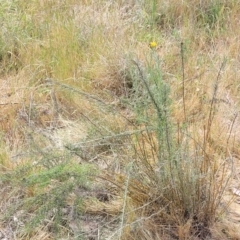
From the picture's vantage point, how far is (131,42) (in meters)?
3.20

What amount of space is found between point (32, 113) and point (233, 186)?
3.65ft

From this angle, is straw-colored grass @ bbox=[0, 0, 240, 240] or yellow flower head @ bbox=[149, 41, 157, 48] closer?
straw-colored grass @ bbox=[0, 0, 240, 240]

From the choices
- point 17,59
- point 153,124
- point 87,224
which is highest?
point 153,124

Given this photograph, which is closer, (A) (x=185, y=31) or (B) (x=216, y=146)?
(B) (x=216, y=146)

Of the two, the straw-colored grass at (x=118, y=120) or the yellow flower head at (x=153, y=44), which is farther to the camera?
the yellow flower head at (x=153, y=44)

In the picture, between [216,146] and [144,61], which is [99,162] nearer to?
[216,146]

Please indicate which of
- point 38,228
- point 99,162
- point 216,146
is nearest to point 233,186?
point 216,146

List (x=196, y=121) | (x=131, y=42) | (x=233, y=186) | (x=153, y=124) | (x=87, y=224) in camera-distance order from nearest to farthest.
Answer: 1. (x=153, y=124)
2. (x=87, y=224)
3. (x=233, y=186)
4. (x=196, y=121)
5. (x=131, y=42)

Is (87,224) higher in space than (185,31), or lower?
lower

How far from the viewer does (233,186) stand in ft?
7.42

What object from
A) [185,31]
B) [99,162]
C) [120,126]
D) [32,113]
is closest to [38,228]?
[99,162]

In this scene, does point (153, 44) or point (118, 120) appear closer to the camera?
point (118, 120)

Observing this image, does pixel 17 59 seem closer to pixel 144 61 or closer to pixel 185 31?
pixel 144 61

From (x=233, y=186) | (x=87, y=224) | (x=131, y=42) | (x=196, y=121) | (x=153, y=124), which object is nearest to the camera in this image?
(x=153, y=124)
